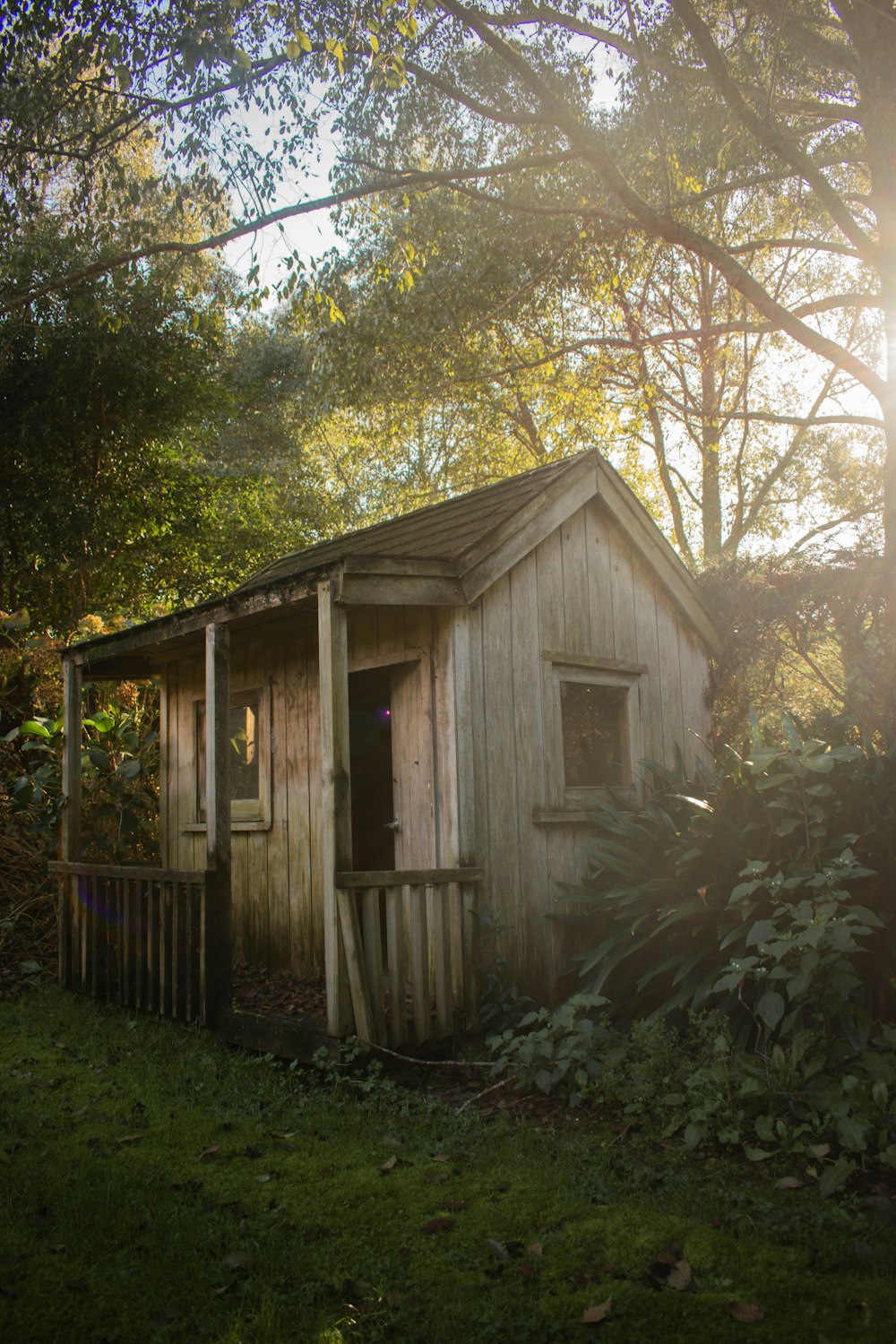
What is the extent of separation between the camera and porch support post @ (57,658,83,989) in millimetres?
8484

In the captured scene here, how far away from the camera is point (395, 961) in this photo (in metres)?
5.71

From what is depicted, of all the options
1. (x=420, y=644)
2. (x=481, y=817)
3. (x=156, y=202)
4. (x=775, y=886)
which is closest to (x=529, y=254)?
(x=156, y=202)

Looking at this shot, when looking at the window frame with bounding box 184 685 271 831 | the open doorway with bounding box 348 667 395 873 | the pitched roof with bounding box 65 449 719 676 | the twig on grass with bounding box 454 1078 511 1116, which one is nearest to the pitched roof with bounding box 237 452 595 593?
the pitched roof with bounding box 65 449 719 676

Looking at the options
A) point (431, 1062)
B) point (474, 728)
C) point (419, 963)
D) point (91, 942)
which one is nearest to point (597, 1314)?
point (431, 1062)

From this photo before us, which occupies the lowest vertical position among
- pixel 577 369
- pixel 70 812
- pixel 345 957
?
pixel 345 957

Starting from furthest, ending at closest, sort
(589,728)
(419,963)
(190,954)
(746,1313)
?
(589,728) → (190,954) → (419,963) → (746,1313)

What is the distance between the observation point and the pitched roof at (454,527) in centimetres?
655

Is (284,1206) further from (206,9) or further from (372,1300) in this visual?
(206,9)

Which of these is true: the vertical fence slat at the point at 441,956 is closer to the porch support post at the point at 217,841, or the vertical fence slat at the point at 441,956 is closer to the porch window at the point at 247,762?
the porch support post at the point at 217,841

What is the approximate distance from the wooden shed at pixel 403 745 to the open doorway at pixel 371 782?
0.06 ft

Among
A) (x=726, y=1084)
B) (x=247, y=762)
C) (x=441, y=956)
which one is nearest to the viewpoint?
(x=726, y=1084)

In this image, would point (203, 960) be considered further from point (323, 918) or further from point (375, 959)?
point (375, 959)

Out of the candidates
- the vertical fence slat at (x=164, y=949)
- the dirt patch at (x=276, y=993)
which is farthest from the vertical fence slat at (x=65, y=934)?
the vertical fence slat at (x=164, y=949)

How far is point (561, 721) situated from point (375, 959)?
2470mm
